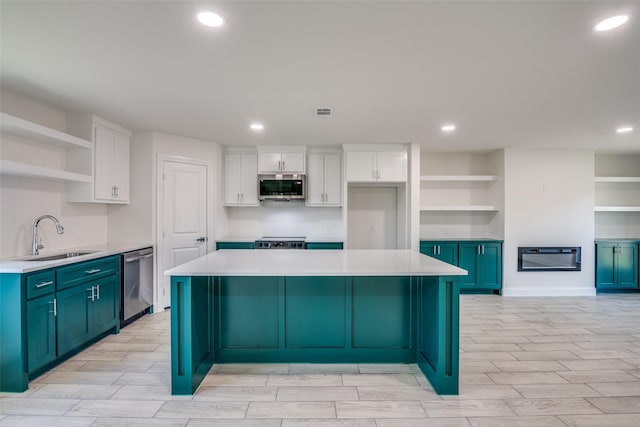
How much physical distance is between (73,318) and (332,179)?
366 cm

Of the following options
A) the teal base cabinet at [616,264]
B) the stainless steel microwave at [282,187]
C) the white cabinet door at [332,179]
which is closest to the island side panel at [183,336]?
the stainless steel microwave at [282,187]

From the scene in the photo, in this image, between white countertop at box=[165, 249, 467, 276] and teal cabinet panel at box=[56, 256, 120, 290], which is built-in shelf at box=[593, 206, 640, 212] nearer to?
white countertop at box=[165, 249, 467, 276]

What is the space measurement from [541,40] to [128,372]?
12.5 ft

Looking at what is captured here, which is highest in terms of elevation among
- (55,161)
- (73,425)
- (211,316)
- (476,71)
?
(476,71)

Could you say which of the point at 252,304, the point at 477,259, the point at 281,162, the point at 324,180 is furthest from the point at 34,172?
the point at 477,259

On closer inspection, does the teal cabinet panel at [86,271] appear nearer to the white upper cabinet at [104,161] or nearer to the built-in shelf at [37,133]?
the white upper cabinet at [104,161]

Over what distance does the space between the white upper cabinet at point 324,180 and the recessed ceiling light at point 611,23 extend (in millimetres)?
3618

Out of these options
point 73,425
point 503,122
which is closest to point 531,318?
point 503,122

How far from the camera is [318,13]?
68.5 inches

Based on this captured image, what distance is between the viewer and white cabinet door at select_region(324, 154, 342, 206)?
205 inches

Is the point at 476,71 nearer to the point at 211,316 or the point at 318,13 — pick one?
the point at 318,13

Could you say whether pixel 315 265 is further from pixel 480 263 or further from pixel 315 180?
pixel 480 263

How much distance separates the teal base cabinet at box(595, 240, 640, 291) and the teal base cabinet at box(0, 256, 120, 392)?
6.92 metres

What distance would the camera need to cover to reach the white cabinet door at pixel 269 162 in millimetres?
5137
